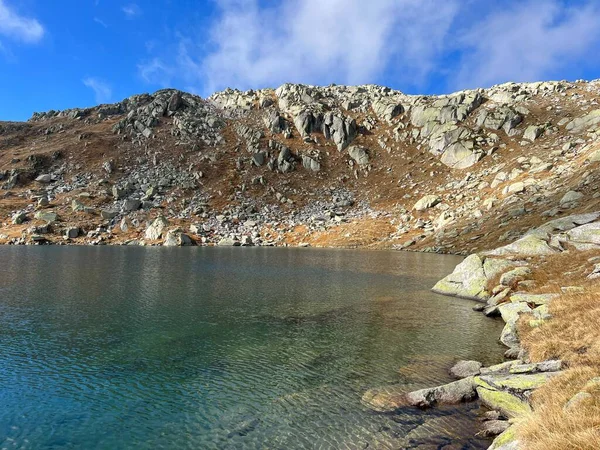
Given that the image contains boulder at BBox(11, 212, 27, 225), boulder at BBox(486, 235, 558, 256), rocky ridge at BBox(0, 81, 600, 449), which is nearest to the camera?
boulder at BBox(486, 235, 558, 256)

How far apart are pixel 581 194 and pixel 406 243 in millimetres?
37118

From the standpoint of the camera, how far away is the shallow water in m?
14.4

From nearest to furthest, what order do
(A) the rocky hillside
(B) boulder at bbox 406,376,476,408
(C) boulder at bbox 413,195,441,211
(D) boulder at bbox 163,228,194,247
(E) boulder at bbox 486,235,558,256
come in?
(B) boulder at bbox 406,376,476,408 → (E) boulder at bbox 486,235,558,256 → (A) the rocky hillside → (D) boulder at bbox 163,228,194,247 → (C) boulder at bbox 413,195,441,211

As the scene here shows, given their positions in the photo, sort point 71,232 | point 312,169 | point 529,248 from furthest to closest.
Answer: point 312,169 < point 71,232 < point 529,248

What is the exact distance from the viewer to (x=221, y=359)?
21.9 m

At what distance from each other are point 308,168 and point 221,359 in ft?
417

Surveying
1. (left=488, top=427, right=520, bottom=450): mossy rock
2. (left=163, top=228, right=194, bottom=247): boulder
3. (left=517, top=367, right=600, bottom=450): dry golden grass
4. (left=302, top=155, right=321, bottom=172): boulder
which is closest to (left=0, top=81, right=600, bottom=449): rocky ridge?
(left=163, top=228, right=194, bottom=247): boulder

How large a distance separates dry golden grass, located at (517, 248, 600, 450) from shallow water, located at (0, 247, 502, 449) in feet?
10.8

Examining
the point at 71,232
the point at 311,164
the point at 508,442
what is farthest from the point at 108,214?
the point at 508,442

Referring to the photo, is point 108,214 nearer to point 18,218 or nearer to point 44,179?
point 18,218

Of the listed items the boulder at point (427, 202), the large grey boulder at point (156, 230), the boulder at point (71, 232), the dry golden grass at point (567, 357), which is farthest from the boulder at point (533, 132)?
the boulder at point (71, 232)

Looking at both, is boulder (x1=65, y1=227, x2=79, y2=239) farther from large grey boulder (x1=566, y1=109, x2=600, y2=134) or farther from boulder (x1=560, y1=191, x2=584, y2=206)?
large grey boulder (x1=566, y1=109, x2=600, y2=134)

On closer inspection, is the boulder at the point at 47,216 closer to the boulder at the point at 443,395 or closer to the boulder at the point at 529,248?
the boulder at the point at 529,248

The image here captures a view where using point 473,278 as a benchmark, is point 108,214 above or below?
above
